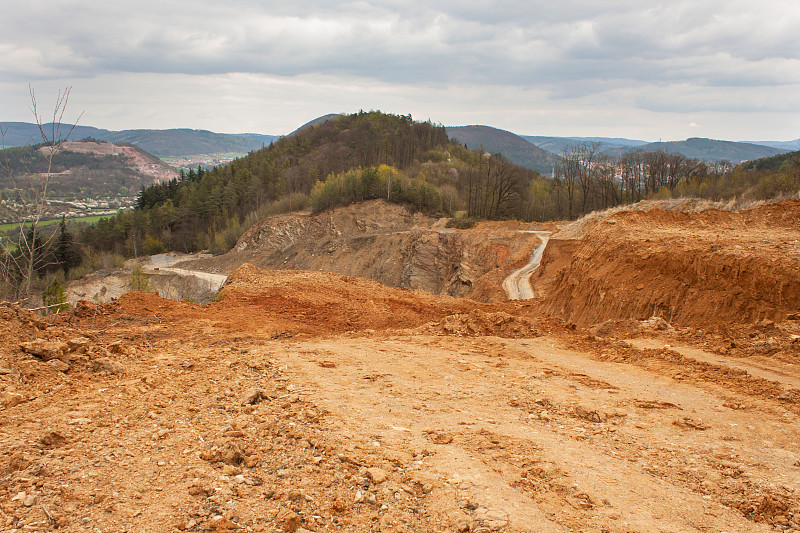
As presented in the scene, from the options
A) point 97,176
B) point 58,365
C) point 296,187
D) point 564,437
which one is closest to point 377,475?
point 564,437

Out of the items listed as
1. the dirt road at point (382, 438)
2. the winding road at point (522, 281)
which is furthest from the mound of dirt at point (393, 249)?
the dirt road at point (382, 438)

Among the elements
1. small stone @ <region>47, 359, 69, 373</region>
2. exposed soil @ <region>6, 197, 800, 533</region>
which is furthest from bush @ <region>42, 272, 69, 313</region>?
small stone @ <region>47, 359, 69, 373</region>

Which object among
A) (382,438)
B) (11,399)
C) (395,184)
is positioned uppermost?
(395,184)

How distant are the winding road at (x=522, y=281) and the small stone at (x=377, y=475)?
20.0 meters

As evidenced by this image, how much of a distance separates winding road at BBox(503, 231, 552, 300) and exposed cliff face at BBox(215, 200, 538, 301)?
54cm

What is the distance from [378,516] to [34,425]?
3732 mm

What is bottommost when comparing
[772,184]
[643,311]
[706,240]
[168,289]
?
[168,289]

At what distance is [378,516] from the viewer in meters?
3.93

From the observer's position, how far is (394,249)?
4112 cm

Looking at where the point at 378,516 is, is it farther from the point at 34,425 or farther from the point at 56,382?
the point at 56,382

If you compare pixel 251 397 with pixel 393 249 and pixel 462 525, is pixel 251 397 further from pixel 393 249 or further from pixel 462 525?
pixel 393 249

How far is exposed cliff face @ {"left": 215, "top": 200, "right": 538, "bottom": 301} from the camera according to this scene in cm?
3350

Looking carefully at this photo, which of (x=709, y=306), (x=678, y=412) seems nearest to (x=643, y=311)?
(x=709, y=306)

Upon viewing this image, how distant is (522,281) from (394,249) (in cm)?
Answer: 1573
